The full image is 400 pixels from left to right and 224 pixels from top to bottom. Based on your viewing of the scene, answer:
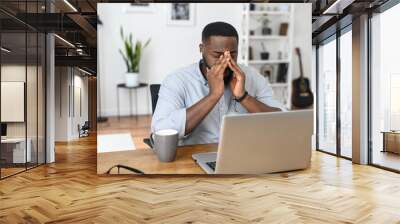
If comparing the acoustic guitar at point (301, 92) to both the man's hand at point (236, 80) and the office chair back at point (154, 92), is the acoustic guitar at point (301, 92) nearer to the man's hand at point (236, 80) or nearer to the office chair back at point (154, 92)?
the man's hand at point (236, 80)

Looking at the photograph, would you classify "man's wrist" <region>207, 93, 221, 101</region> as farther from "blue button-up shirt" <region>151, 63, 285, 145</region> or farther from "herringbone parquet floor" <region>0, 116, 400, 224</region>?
"herringbone parquet floor" <region>0, 116, 400, 224</region>

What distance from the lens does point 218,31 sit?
428 cm

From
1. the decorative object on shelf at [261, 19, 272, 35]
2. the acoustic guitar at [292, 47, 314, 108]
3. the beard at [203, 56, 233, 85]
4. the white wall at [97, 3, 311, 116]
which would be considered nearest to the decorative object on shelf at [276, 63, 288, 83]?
the acoustic guitar at [292, 47, 314, 108]

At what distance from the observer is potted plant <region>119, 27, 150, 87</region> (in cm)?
430

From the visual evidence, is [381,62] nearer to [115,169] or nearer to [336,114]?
[336,114]

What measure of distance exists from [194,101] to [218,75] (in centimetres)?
38

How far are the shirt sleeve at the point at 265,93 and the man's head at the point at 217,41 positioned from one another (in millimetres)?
346

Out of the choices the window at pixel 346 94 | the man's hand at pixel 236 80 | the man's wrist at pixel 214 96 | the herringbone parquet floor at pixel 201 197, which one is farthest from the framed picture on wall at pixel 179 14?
the window at pixel 346 94

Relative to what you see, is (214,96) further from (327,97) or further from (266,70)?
(327,97)

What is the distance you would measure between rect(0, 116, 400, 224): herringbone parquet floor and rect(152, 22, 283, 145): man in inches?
26.8

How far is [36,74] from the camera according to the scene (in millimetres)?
5688

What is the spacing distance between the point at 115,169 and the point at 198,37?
1744mm

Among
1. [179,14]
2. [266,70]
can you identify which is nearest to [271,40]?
[266,70]

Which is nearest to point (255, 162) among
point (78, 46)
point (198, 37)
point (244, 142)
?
point (244, 142)
